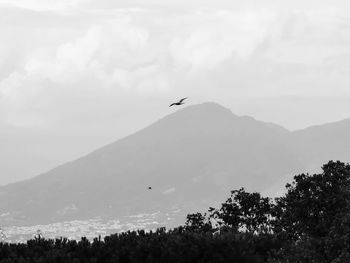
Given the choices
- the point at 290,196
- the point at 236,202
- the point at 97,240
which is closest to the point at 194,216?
the point at 236,202

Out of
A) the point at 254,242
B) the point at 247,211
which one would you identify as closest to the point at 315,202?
the point at 247,211

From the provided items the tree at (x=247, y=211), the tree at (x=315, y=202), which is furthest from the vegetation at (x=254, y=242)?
the tree at (x=247, y=211)

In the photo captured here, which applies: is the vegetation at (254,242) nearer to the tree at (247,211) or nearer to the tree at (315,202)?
the tree at (315,202)

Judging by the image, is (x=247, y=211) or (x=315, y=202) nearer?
(x=315, y=202)

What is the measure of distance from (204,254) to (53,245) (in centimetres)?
513

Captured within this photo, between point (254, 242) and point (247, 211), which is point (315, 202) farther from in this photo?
point (254, 242)

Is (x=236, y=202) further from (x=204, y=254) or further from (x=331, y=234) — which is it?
(x=204, y=254)

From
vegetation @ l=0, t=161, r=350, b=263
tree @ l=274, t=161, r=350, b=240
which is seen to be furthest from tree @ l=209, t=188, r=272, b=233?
tree @ l=274, t=161, r=350, b=240

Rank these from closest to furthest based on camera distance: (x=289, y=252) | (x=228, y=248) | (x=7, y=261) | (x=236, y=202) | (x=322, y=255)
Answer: (x=7, y=261), (x=228, y=248), (x=289, y=252), (x=322, y=255), (x=236, y=202)

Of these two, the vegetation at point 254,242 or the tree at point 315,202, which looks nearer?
the vegetation at point 254,242

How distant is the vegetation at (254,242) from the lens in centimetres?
2528

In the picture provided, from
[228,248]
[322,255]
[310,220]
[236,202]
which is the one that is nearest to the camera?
[228,248]

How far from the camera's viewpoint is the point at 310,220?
4216 centimetres

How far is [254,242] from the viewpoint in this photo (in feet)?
97.9
